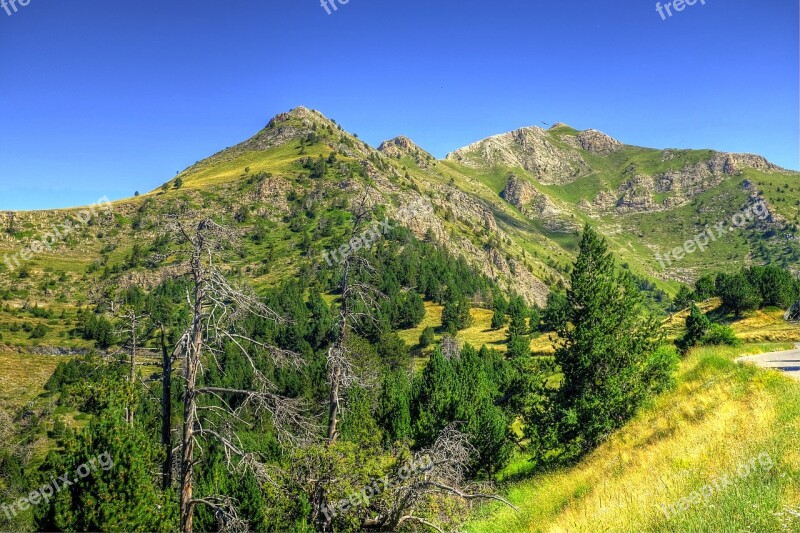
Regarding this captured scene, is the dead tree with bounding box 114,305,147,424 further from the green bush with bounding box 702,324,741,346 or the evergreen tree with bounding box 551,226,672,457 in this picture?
the green bush with bounding box 702,324,741,346

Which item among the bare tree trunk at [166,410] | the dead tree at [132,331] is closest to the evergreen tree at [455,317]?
the dead tree at [132,331]

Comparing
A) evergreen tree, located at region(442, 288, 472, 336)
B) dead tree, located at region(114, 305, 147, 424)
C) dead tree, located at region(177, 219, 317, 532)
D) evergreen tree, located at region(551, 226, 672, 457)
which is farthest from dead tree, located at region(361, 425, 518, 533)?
evergreen tree, located at region(442, 288, 472, 336)

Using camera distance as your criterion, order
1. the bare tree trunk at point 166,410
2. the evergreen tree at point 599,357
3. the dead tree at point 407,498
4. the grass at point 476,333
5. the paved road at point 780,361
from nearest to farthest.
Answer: the bare tree trunk at point 166,410 → the dead tree at point 407,498 → the paved road at point 780,361 → the evergreen tree at point 599,357 → the grass at point 476,333

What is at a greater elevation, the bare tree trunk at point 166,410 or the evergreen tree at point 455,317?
the bare tree trunk at point 166,410

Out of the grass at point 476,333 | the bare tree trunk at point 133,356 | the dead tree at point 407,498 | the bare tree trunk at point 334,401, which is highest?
the bare tree trunk at point 133,356

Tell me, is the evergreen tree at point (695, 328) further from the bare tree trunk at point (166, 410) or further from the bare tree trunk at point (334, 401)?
the bare tree trunk at point (166, 410)

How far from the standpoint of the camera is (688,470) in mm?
11117

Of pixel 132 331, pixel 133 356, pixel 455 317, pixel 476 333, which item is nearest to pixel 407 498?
pixel 132 331

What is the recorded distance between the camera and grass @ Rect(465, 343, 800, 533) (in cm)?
797

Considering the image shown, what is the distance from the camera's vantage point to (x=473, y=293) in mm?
125500

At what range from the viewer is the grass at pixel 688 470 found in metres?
7.97

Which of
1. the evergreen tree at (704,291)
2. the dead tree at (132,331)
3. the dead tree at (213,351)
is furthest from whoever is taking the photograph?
the evergreen tree at (704,291)

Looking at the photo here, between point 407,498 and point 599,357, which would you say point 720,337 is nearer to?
point 599,357

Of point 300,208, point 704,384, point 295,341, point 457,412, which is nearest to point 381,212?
point 300,208
